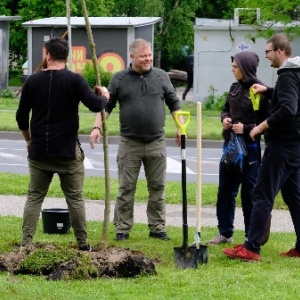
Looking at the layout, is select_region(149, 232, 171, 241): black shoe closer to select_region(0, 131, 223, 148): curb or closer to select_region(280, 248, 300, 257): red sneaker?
select_region(280, 248, 300, 257): red sneaker

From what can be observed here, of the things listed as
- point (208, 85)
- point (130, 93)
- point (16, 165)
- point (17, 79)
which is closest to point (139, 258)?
point (130, 93)

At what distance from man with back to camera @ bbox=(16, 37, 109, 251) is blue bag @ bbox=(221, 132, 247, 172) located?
137 centimetres

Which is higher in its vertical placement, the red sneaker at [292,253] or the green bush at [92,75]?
the red sneaker at [292,253]

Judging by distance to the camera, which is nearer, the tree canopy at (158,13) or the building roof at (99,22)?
the building roof at (99,22)

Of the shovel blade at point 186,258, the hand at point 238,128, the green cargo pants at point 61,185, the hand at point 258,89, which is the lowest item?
the shovel blade at point 186,258

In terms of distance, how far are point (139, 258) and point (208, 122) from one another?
1823cm

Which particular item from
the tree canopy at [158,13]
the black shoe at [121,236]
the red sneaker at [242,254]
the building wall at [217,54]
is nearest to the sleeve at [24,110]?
the black shoe at [121,236]

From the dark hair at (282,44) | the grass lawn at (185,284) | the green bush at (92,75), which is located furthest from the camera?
the green bush at (92,75)

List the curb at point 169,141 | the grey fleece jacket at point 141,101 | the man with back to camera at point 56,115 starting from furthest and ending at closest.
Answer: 1. the curb at point 169,141
2. the grey fleece jacket at point 141,101
3. the man with back to camera at point 56,115

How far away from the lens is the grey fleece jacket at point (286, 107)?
8344 millimetres

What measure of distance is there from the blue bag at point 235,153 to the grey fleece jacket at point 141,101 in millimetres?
813

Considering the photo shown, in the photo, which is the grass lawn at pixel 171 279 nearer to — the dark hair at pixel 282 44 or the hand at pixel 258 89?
the hand at pixel 258 89

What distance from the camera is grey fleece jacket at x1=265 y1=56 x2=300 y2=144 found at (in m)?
8.34

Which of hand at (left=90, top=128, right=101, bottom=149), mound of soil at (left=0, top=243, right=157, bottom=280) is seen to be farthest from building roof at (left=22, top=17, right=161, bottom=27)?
mound of soil at (left=0, top=243, right=157, bottom=280)
